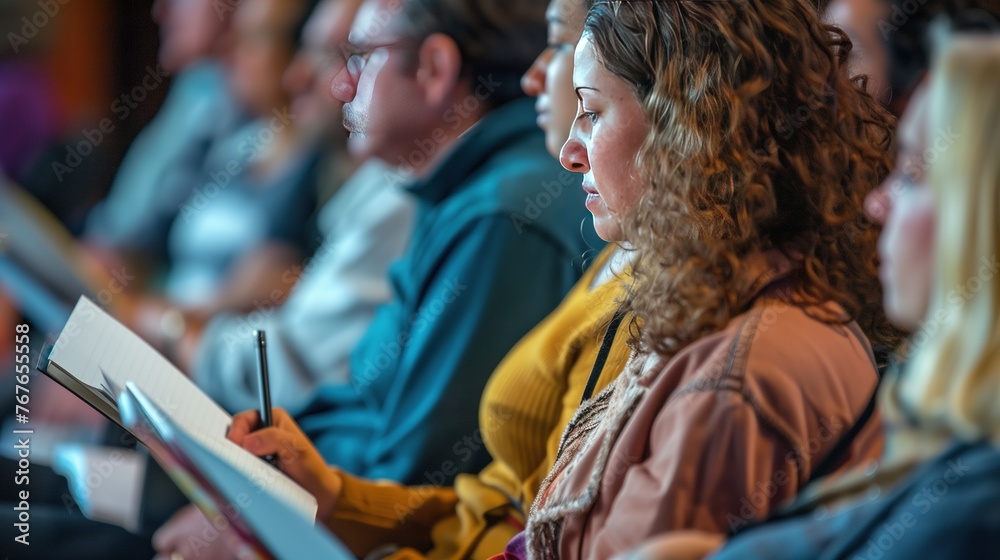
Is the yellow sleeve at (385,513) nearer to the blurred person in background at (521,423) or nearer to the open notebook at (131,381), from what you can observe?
the blurred person in background at (521,423)

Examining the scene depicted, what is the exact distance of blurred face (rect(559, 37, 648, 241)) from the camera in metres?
1.09

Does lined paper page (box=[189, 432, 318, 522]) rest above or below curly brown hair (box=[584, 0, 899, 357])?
below

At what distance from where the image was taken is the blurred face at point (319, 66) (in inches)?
86.4

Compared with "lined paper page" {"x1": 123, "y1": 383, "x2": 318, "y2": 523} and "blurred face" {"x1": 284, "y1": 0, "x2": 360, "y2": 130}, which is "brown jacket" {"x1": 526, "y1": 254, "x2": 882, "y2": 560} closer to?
"lined paper page" {"x1": 123, "y1": 383, "x2": 318, "y2": 523}

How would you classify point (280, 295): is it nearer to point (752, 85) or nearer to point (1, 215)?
point (1, 215)

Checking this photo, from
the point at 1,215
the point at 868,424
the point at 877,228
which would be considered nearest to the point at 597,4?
the point at 877,228

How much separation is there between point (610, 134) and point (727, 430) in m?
0.34

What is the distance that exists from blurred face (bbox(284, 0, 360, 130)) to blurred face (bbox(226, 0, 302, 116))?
0.26 feet

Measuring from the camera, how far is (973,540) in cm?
70

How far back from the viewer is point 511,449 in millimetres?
1474
